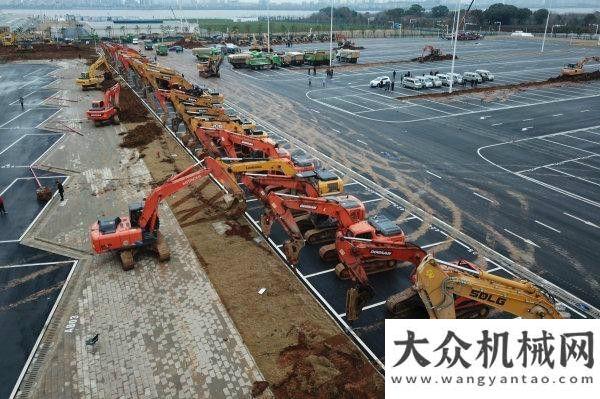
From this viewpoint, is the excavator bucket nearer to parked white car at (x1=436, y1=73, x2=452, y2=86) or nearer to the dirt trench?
the dirt trench

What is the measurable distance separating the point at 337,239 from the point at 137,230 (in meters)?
9.26

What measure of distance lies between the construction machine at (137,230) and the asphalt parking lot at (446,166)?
564 centimetres

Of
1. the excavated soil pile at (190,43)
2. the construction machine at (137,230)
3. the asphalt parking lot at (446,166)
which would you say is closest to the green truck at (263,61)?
the asphalt parking lot at (446,166)

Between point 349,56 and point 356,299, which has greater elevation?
point 349,56

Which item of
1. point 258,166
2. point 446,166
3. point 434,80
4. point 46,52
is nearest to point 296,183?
point 258,166

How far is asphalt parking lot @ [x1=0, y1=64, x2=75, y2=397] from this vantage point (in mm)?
16500

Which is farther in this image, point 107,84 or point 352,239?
point 107,84

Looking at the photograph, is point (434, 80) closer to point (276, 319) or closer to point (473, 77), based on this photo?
point (473, 77)

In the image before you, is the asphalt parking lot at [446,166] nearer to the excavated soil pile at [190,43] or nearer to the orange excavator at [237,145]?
the orange excavator at [237,145]

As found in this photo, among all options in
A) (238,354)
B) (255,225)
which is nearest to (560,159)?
(255,225)

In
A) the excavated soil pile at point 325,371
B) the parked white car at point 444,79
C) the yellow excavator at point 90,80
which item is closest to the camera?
the excavated soil pile at point 325,371

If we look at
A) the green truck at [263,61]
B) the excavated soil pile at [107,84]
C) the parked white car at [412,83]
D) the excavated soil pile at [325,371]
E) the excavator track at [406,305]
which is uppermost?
the green truck at [263,61]

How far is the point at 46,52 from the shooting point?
9794cm

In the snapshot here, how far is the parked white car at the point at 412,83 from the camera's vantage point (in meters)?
60.0
